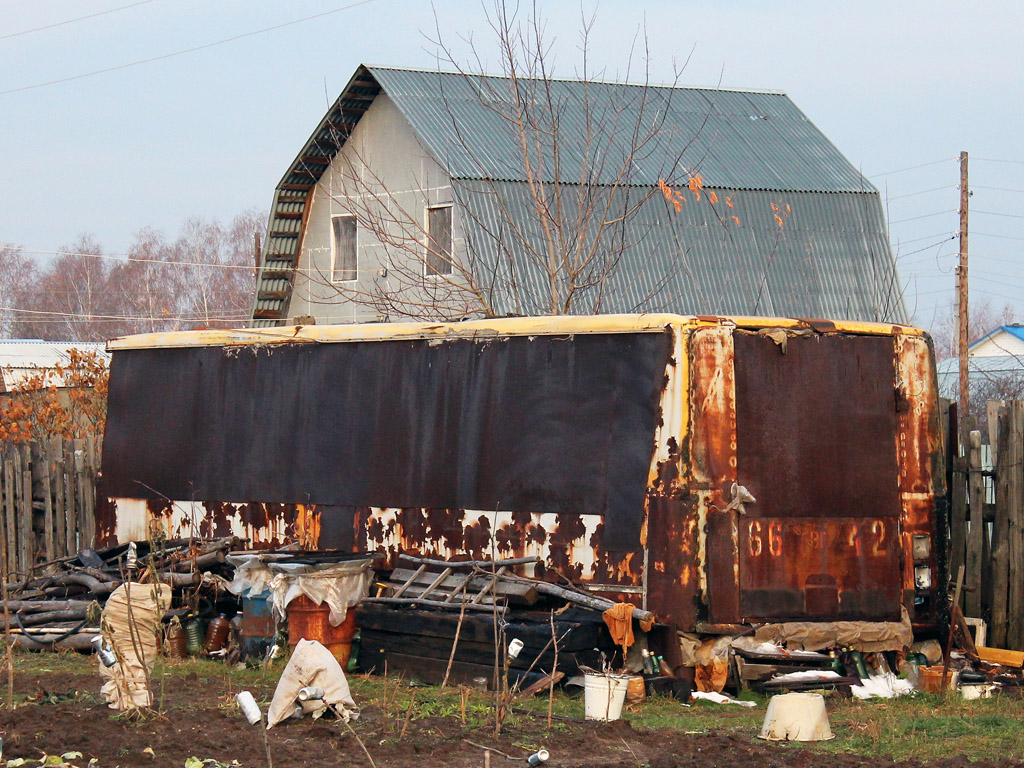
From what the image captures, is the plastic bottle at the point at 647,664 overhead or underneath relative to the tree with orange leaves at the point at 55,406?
underneath

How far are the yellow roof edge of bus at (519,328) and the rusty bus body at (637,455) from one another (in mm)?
20

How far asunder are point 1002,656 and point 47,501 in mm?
9759

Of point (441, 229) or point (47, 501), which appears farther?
point (441, 229)

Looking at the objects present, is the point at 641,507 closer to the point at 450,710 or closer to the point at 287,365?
the point at 450,710

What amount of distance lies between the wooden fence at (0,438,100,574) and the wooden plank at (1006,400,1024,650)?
29.3 feet

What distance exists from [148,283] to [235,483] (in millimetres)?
65090

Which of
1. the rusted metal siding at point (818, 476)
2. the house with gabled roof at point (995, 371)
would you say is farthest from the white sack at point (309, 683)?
the house with gabled roof at point (995, 371)

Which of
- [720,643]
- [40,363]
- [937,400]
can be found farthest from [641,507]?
[40,363]

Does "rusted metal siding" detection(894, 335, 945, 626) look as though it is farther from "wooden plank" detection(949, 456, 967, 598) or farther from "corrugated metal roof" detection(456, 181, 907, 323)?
"corrugated metal roof" detection(456, 181, 907, 323)

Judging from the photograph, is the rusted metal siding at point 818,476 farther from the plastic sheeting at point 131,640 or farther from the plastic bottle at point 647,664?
the plastic sheeting at point 131,640

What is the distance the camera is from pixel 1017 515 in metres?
10.1

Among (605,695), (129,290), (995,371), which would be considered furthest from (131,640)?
(129,290)

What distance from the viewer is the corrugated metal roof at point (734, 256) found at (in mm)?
21578

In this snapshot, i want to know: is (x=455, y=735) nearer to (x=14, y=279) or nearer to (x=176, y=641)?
(x=176, y=641)
